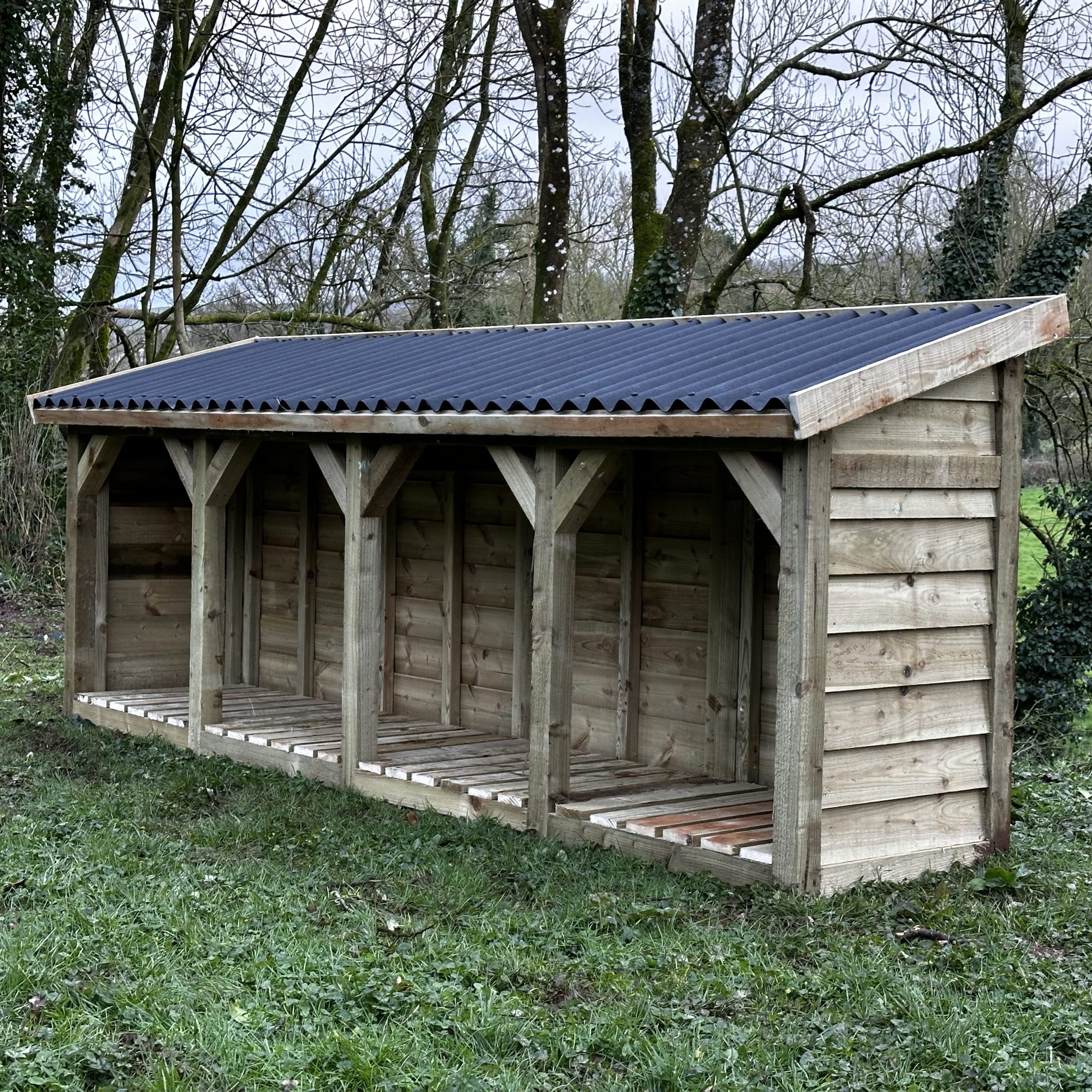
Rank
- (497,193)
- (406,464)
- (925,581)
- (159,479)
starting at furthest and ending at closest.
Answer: (497,193)
(159,479)
(406,464)
(925,581)

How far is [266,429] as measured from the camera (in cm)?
830

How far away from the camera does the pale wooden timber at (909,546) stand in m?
6.20

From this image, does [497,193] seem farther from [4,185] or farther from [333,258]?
[4,185]

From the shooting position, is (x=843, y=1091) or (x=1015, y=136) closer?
(x=843, y=1091)

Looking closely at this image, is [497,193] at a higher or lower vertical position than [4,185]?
higher

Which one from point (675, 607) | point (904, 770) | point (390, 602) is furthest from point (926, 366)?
point (390, 602)

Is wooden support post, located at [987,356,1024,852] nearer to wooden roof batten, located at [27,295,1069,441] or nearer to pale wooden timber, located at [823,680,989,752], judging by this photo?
pale wooden timber, located at [823,680,989,752]

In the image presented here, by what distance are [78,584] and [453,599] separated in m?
2.98

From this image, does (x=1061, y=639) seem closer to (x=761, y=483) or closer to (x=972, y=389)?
(x=972, y=389)

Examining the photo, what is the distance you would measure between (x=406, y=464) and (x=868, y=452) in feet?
9.33

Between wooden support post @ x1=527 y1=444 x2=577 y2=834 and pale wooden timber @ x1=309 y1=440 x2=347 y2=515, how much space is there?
5.23 ft

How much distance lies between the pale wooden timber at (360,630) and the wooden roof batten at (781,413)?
20.5 inches

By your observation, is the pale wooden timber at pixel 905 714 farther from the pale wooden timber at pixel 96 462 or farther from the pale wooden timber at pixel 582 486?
the pale wooden timber at pixel 96 462

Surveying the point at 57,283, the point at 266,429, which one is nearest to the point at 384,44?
the point at 57,283
